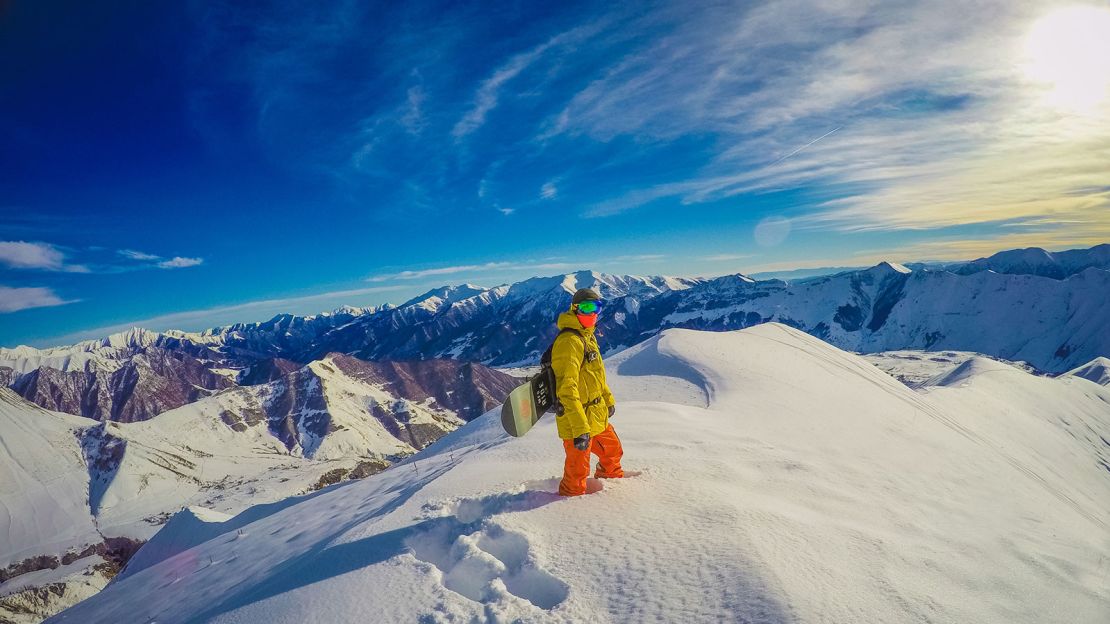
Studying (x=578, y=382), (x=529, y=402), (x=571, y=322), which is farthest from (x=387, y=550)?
(x=571, y=322)

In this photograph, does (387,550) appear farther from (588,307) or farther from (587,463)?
(588,307)

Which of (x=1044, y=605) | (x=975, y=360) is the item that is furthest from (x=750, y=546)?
(x=975, y=360)

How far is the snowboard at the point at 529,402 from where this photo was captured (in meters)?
7.55

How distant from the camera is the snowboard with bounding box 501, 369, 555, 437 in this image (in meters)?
7.55

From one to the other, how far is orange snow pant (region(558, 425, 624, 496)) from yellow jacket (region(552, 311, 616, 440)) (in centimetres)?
21

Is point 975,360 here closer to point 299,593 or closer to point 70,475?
point 299,593

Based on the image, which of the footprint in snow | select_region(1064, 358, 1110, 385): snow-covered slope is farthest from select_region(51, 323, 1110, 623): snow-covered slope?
select_region(1064, 358, 1110, 385): snow-covered slope

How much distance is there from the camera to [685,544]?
496 centimetres

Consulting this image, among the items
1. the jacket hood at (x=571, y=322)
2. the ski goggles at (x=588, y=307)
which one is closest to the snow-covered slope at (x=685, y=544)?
the jacket hood at (x=571, y=322)

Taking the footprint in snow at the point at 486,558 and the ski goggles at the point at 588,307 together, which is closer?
the footprint in snow at the point at 486,558

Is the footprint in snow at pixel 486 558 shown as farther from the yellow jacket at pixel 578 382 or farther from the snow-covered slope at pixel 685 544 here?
the yellow jacket at pixel 578 382

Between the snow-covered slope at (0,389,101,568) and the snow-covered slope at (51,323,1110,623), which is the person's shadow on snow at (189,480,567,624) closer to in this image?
the snow-covered slope at (51,323,1110,623)

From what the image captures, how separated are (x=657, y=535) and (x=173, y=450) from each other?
261703 mm

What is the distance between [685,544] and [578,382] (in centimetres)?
312
